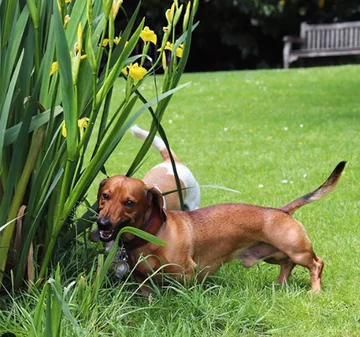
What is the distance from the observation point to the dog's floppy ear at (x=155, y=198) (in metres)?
3.95

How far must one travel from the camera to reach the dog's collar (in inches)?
157

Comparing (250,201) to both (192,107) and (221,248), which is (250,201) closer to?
(221,248)

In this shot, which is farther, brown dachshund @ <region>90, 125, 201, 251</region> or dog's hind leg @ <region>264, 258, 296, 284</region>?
brown dachshund @ <region>90, 125, 201, 251</region>

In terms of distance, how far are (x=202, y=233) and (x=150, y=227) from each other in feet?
1.09

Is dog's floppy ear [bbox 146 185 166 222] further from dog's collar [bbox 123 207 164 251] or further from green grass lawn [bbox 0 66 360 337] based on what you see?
green grass lawn [bbox 0 66 360 337]

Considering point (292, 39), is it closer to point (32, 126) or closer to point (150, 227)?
point (150, 227)

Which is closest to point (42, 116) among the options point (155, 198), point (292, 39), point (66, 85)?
point (66, 85)

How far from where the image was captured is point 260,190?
Answer: 23.5ft

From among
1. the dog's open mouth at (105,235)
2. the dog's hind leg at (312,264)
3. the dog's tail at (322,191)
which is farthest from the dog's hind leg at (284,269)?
the dog's open mouth at (105,235)

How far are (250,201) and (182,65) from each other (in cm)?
290

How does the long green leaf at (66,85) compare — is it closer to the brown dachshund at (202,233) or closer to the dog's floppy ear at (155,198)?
the brown dachshund at (202,233)

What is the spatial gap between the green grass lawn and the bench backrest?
238 inches

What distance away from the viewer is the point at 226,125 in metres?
11.4

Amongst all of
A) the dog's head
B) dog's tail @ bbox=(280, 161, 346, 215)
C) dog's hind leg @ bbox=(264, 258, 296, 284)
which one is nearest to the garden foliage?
the dog's head
